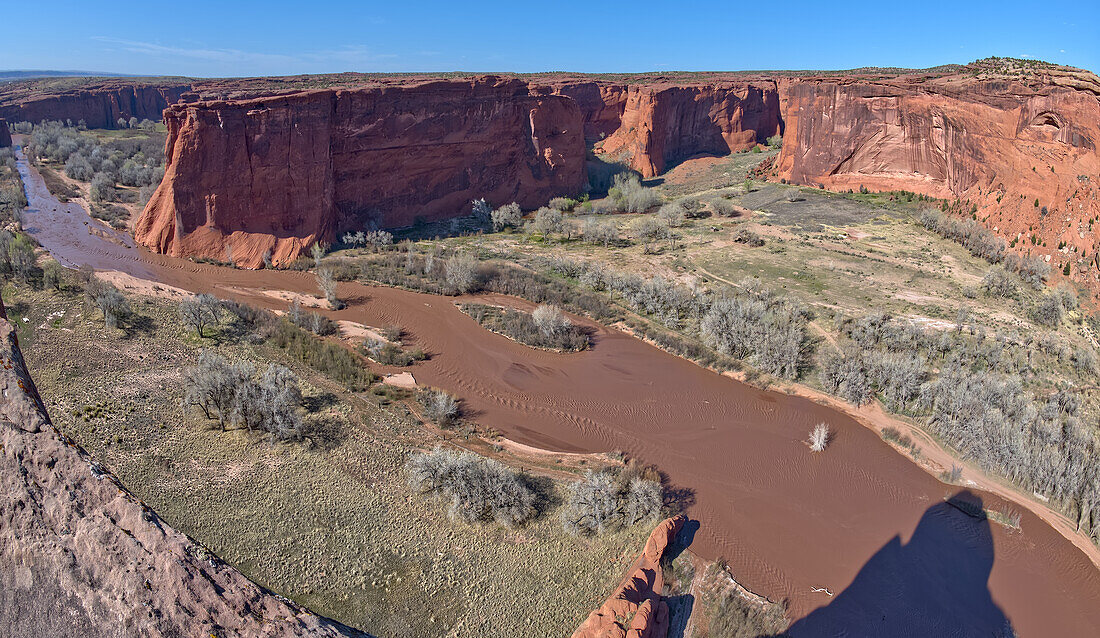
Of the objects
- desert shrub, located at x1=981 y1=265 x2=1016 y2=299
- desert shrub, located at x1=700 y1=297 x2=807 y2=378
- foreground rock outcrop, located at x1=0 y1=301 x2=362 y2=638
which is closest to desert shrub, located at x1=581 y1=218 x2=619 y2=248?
desert shrub, located at x1=700 y1=297 x2=807 y2=378

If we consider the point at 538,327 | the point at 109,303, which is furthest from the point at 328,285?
the point at 538,327

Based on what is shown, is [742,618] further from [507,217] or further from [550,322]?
[507,217]

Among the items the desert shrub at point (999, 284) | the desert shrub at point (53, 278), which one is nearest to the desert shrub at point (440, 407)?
the desert shrub at point (53, 278)

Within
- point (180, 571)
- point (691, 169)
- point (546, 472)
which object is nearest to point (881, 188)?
point (691, 169)

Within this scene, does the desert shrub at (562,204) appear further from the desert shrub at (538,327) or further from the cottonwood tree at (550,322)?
the cottonwood tree at (550,322)

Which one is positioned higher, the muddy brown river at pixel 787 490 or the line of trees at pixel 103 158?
the line of trees at pixel 103 158
